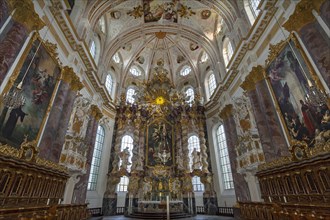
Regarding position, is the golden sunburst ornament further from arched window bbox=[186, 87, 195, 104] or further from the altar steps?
the altar steps

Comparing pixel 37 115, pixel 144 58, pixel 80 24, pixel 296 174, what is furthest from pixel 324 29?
pixel 144 58

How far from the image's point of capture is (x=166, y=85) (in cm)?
2023

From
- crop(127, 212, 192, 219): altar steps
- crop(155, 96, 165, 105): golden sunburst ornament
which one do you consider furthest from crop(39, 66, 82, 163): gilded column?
crop(155, 96, 165, 105): golden sunburst ornament

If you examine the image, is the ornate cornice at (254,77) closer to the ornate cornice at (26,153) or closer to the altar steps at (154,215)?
the altar steps at (154,215)

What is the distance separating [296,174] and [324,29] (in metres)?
5.24

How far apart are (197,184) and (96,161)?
918 centimetres

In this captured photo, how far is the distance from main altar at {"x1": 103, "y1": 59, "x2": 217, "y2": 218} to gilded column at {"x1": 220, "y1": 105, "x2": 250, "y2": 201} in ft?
10.6

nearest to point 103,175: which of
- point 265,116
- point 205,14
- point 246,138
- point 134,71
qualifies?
point 246,138

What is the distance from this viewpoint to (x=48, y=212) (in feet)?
17.1

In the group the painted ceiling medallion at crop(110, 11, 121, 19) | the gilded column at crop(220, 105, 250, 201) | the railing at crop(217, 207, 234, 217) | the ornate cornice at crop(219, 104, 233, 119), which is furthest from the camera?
the painted ceiling medallion at crop(110, 11, 121, 19)

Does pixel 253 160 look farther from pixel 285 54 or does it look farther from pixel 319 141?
pixel 285 54

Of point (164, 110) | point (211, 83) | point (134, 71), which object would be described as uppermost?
point (134, 71)

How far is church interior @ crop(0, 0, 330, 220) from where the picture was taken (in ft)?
19.9

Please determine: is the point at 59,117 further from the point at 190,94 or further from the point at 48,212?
the point at 190,94
